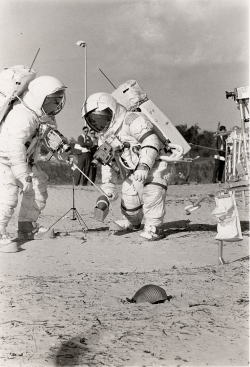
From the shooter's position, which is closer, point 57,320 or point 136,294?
point 57,320

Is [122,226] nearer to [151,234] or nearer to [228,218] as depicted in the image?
[151,234]

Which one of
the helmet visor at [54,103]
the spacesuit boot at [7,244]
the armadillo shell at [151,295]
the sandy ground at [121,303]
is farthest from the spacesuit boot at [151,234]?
the armadillo shell at [151,295]

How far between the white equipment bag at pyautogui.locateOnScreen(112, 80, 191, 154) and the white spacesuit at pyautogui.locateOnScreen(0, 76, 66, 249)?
96 centimetres

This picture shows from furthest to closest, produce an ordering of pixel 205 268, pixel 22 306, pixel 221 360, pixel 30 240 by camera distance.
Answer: pixel 30 240
pixel 205 268
pixel 22 306
pixel 221 360

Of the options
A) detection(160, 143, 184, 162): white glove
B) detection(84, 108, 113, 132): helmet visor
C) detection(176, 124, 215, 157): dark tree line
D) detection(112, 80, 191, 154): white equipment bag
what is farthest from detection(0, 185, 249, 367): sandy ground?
detection(176, 124, 215, 157): dark tree line

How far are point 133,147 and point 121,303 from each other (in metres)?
3.57

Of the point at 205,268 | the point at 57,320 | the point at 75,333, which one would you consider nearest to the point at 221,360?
the point at 75,333

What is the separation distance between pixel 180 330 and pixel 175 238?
14.6 ft

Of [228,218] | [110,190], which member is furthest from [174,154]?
[228,218]

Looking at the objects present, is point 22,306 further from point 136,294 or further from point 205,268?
point 205,268

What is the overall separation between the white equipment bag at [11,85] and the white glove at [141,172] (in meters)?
1.77

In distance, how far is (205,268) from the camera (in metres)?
6.32

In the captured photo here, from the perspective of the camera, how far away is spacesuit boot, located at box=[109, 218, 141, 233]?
8.92 meters

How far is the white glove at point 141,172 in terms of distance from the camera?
7828 millimetres
